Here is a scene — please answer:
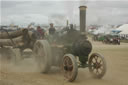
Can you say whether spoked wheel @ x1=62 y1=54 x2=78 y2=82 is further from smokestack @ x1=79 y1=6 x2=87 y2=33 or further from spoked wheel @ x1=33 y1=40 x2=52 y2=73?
smokestack @ x1=79 y1=6 x2=87 y2=33

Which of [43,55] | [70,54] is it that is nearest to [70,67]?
[70,54]

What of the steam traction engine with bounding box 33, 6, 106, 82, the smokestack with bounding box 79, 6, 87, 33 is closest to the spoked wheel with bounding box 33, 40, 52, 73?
the steam traction engine with bounding box 33, 6, 106, 82

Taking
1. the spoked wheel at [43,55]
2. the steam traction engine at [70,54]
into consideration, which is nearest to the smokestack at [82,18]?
the steam traction engine at [70,54]

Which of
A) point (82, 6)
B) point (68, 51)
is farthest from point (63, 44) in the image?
point (82, 6)

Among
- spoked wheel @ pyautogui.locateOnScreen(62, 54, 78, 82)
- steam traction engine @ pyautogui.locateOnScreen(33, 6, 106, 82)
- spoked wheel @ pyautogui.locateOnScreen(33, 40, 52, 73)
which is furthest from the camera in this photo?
spoked wheel @ pyautogui.locateOnScreen(33, 40, 52, 73)

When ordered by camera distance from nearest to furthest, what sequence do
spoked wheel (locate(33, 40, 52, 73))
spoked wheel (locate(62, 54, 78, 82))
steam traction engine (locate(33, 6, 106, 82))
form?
spoked wheel (locate(62, 54, 78, 82)) → steam traction engine (locate(33, 6, 106, 82)) → spoked wheel (locate(33, 40, 52, 73))

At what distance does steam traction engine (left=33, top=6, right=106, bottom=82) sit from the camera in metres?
5.50

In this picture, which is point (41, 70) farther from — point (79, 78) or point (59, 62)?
point (79, 78)

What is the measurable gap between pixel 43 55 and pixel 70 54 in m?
1.34

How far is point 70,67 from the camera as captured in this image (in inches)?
213

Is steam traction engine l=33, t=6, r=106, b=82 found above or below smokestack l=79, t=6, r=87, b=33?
below

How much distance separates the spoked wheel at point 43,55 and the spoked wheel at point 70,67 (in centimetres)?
68

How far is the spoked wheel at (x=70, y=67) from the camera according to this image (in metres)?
5.13

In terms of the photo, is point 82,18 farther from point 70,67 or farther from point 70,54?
point 70,67
